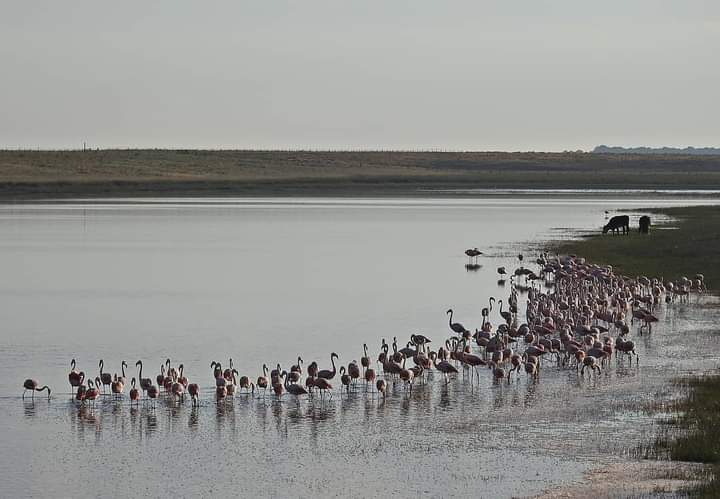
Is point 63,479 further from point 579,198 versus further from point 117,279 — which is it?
point 579,198

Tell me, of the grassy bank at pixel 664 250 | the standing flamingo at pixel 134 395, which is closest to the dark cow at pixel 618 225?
the grassy bank at pixel 664 250

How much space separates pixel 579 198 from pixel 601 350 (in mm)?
68932

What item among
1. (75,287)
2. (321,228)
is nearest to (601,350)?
(75,287)

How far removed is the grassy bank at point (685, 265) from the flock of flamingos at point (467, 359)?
2.29 meters

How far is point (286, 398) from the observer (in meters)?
17.4

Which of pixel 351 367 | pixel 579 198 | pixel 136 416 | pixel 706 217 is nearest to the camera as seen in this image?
pixel 136 416

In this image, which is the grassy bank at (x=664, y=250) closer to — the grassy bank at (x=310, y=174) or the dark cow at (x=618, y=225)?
the dark cow at (x=618, y=225)

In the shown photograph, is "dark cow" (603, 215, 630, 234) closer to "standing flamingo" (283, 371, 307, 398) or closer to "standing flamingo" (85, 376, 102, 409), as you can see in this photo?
"standing flamingo" (283, 371, 307, 398)

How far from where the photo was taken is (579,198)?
284ft

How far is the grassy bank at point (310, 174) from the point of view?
96.6 m

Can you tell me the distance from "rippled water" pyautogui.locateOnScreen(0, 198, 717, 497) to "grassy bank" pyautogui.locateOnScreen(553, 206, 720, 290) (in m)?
3.04

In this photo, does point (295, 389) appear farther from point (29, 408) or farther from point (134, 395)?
point (29, 408)

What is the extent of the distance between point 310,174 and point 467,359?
346 feet

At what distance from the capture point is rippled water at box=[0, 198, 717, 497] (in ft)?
44.4
